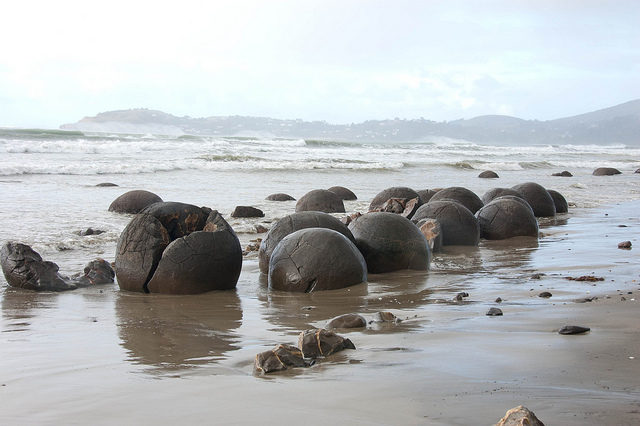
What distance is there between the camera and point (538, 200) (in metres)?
14.8

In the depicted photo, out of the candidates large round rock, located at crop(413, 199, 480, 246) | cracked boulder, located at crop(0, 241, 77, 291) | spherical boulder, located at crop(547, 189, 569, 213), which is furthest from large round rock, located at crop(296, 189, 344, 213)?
cracked boulder, located at crop(0, 241, 77, 291)

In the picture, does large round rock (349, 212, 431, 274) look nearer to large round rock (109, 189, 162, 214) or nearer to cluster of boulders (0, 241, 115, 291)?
cluster of boulders (0, 241, 115, 291)

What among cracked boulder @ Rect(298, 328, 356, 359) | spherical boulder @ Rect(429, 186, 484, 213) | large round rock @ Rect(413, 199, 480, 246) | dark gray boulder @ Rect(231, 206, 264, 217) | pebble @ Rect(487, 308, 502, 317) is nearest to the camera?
cracked boulder @ Rect(298, 328, 356, 359)

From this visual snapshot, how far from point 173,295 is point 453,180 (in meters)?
20.6

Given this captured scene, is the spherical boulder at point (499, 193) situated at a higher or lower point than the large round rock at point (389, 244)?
higher

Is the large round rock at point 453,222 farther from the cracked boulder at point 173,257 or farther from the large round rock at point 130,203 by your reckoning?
the large round rock at point 130,203

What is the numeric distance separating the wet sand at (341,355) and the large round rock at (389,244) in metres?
0.30

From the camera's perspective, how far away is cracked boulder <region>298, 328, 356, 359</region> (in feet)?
14.6

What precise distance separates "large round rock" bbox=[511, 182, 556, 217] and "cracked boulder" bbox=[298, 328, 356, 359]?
36.3 feet

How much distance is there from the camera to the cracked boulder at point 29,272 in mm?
7484

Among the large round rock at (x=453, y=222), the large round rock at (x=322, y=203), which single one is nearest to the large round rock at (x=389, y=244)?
the large round rock at (x=453, y=222)

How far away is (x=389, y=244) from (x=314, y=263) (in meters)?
1.42

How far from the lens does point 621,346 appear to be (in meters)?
4.42

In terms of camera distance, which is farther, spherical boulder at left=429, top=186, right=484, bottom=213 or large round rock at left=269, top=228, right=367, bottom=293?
spherical boulder at left=429, top=186, right=484, bottom=213
